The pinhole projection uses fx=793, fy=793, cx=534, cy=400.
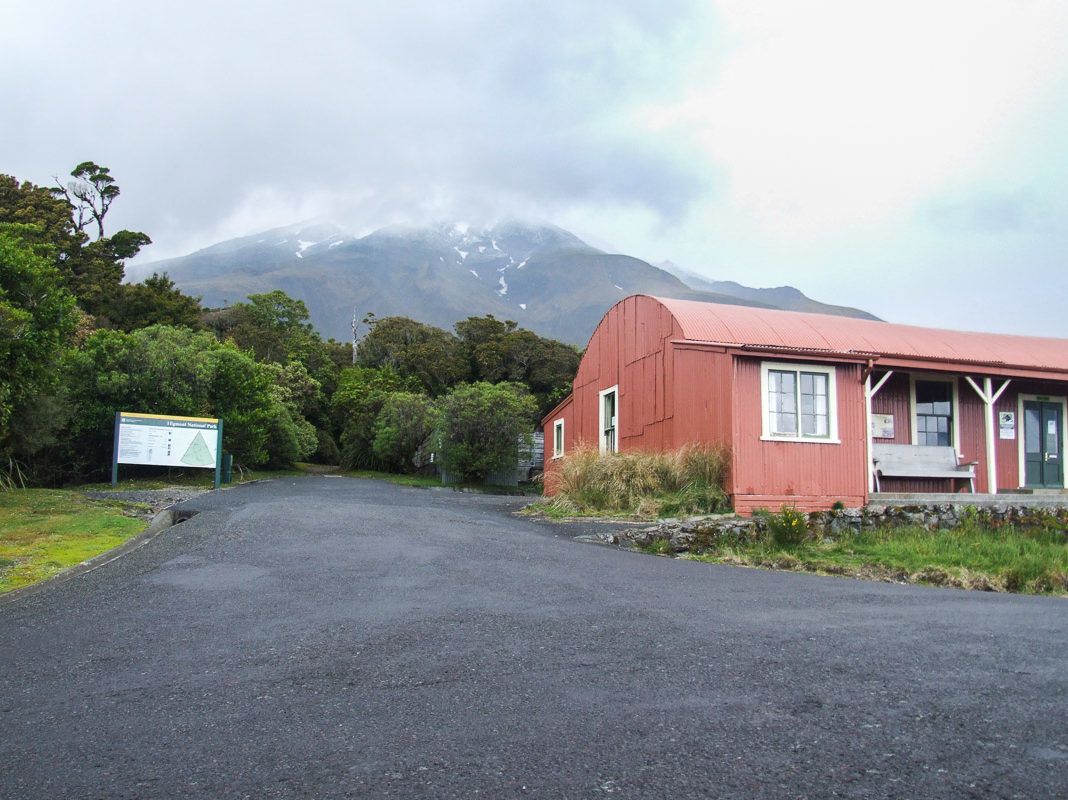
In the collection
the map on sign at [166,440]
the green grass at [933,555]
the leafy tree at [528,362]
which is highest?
the leafy tree at [528,362]

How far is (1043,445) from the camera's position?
17500 mm

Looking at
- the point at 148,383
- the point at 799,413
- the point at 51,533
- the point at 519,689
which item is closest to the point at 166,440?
the point at 148,383

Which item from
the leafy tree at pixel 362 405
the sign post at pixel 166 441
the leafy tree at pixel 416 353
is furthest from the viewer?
the leafy tree at pixel 416 353

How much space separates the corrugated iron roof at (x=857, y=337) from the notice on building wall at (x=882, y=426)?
134cm

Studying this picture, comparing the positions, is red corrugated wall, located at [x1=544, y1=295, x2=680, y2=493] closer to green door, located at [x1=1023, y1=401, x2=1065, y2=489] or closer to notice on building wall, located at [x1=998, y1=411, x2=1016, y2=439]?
notice on building wall, located at [x1=998, y1=411, x2=1016, y2=439]

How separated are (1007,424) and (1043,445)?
106cm

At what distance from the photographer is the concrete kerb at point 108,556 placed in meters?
6.73

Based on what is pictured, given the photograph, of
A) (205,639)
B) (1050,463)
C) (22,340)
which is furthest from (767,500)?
(22,340)

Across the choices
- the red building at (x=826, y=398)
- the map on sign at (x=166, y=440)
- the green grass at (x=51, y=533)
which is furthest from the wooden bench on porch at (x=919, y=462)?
the map on sign at (x=166, y=440)

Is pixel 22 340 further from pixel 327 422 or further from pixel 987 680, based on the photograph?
pixel 327 422

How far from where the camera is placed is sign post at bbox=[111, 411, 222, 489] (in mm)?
21875

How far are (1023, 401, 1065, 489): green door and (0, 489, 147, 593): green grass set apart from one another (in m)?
17.6

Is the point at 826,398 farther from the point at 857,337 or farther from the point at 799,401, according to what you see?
the point at 857,337

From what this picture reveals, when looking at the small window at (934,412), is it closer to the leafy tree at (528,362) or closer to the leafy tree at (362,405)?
the leafy tree at (528,362)
